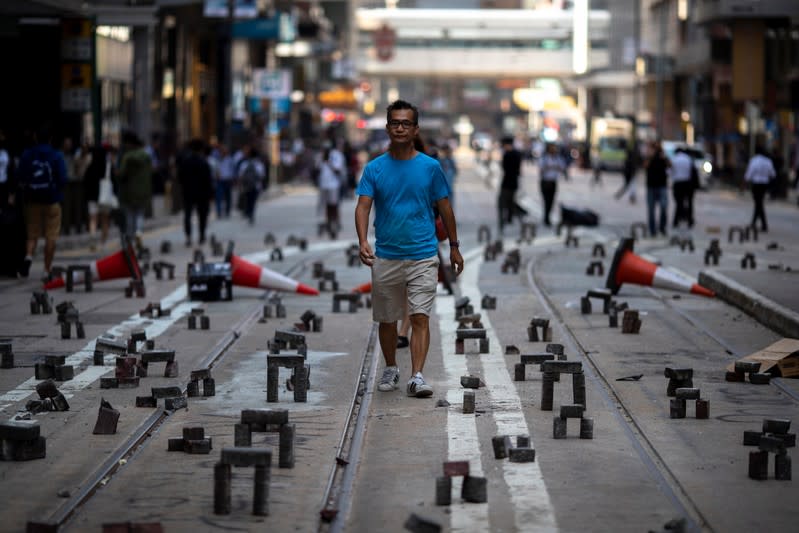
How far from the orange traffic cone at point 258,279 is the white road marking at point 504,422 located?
2.20 m

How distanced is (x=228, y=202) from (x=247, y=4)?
1082 centimetres

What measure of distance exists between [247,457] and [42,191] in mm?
13756

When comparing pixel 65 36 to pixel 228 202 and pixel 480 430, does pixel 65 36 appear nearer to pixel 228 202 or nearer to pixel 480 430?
pixel 228 202

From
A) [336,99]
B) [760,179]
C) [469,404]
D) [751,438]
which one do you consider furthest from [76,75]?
[336,99]

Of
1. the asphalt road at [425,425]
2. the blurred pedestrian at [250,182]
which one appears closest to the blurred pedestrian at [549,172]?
the blurred pedestrian at [250,182]

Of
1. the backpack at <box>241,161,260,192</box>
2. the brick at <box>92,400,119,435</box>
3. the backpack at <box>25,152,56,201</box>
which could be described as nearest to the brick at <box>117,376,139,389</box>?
the brick at <box>92,400,119,435</box>

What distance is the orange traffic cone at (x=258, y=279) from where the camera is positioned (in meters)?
18.5

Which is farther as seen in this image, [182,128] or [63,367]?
[182,128]

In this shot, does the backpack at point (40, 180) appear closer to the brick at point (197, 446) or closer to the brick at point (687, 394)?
the brick at point (687, 394)

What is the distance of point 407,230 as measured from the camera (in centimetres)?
1094

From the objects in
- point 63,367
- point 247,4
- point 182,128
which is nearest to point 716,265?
point 63,367

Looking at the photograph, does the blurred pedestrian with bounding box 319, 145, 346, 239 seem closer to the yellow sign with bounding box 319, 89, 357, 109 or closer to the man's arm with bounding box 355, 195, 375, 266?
the man's arm with bounding box 355, 195, 375, 266

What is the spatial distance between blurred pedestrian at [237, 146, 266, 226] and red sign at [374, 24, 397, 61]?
121789mm

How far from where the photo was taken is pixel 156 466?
8.50m
